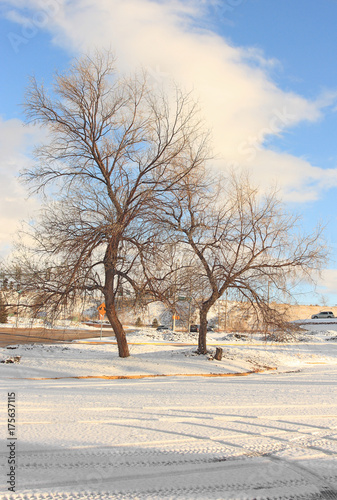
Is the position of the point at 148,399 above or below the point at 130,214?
below

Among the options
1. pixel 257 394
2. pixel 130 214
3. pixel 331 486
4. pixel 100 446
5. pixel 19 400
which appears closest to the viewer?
pixel 331 486

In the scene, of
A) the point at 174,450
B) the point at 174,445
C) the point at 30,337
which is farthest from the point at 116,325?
the point at 30,337

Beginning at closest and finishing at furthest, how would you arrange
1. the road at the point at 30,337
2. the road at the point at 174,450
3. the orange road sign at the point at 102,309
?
the road at the point at 174,450, the orange road sign at the point at 102,309, the road at the point at 30,337

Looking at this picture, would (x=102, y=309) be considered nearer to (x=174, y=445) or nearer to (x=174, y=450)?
(x=174, y=445)

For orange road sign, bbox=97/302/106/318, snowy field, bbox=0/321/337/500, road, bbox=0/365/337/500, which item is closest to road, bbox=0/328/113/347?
orange road sign, bbox=97/302/106/318

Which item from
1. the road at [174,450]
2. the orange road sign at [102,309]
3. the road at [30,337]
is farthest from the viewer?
the road at [30,337]

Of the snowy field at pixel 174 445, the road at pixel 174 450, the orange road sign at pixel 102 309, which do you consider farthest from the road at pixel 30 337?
the road at pixel 174 450

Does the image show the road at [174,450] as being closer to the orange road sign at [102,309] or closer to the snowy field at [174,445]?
the snowy field at [174,445]

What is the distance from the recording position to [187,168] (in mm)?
17219

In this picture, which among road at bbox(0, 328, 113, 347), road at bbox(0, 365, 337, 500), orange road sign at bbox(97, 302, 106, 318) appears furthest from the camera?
road at bbox(0, 328, 113, 347)

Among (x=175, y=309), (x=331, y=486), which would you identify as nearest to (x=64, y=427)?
(x=331, y=486)

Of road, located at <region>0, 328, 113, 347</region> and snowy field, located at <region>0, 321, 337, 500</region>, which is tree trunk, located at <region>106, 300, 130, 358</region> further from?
snowy field, located at <region>0, 321, 337, 500</region>

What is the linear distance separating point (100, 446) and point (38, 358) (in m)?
14.4

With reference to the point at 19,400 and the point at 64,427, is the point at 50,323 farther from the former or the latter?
the point at 64,427
